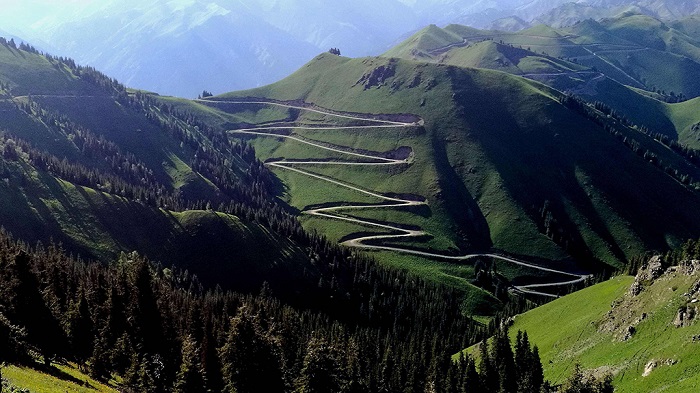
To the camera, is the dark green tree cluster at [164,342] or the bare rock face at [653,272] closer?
the dark green tree cluster at [164,342]

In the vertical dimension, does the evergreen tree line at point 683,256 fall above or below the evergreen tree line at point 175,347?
above

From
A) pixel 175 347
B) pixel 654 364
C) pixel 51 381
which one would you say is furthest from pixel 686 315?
pixel 51 381

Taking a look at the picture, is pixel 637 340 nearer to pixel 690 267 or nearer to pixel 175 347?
pixel 690 267

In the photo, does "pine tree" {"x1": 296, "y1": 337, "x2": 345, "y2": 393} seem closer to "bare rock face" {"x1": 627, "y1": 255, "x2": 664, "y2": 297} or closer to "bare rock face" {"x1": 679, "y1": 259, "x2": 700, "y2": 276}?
"bare rock face" {"x1": 679, "y1": 259, "x2": 700, "y2": 276}

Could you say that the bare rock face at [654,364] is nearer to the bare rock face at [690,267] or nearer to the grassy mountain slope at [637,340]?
the grassy mountain slope at [637,340]

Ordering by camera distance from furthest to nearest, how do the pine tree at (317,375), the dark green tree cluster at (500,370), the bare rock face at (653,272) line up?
1. the bare rock face at (653,272)
2. the dark green tree cluster at (500,370)
3. the pine tree at (317,375)

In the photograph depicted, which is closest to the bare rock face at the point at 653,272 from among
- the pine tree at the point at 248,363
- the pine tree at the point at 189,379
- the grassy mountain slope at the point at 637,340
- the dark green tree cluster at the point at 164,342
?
the grassy mountain slope at the point at 637,340

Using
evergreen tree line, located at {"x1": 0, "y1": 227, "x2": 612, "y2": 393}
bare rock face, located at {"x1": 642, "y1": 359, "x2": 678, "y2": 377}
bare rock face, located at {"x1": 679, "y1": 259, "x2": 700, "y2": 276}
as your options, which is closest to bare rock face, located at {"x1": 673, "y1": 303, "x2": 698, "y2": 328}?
bare rock face, located at {"x1": 642, "y1": 359, "x2": 678, "y2": 377}

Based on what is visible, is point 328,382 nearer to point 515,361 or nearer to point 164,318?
point 164,318
